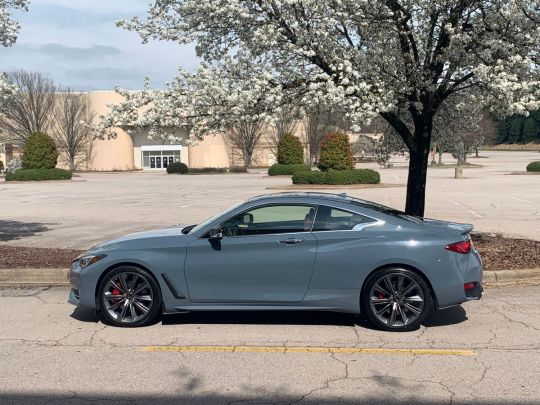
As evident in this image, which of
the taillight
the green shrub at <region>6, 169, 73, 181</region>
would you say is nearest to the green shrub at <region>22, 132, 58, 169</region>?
the green shrub at <region>6, 169, 73, 181</region>

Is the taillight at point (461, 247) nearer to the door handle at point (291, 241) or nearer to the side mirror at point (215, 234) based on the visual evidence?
the door handle at point (291, 241)

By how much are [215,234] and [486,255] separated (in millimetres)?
5236

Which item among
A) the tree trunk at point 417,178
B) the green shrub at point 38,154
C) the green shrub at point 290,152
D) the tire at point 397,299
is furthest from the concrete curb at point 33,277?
the green shrub at point 38,154

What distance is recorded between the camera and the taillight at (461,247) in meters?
5.80

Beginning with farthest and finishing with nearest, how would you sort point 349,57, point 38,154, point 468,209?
point 38,154
point 468,209
point 349,57

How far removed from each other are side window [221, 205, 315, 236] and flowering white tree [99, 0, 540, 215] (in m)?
2.12

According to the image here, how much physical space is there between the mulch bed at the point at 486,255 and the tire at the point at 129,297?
2.99 metres

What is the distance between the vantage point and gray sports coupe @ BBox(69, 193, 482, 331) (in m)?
5.79

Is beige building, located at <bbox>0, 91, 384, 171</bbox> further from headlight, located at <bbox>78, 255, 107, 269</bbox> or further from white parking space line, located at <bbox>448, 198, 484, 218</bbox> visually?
headlight, located at <bbox>78, 255, 107, 269</bbox>

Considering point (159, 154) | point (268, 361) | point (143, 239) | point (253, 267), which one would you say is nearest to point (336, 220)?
point (253, 267)

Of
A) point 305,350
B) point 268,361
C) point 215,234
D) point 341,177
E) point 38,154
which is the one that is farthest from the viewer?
point 38,154

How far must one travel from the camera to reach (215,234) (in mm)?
5992

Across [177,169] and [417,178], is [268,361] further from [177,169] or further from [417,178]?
[177,169]

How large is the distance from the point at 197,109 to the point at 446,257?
4518mm
